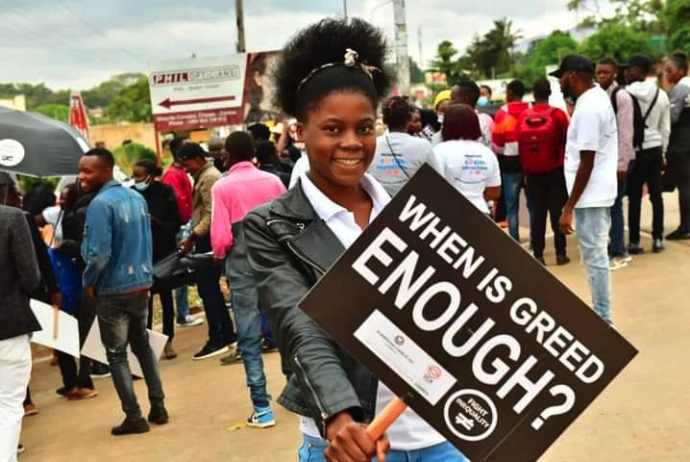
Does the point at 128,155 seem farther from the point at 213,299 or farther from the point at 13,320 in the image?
the point at 13,320

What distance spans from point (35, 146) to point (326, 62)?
17.3ft

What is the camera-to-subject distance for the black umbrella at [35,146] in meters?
7.24

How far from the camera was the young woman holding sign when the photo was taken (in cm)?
228

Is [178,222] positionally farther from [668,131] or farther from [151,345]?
[668,131]

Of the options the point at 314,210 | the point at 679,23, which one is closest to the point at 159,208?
the point at 314,210

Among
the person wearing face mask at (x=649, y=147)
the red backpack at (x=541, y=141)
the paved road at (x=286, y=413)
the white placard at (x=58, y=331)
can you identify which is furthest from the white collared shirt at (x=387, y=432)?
the person wearing face mask at (x=649, y=147)

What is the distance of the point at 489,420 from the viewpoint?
214 cm

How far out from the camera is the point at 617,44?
5828 centimetres

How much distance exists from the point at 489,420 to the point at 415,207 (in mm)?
508

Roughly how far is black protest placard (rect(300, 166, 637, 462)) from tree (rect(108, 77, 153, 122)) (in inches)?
3653

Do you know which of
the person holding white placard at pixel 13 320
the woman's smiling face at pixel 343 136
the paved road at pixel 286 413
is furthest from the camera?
the person holding white placard at pixel 13 320

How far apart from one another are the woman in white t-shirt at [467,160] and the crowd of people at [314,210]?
0.5 inches

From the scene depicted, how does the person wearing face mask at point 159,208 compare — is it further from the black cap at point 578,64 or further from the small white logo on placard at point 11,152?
the black cap at point 578,64

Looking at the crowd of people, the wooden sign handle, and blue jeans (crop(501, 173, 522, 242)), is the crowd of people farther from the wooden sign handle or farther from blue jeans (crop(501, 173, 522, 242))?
the wooden sign handle
